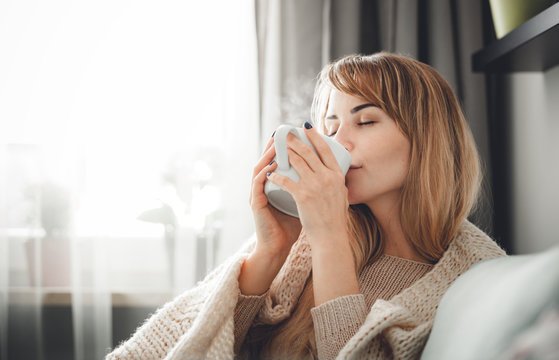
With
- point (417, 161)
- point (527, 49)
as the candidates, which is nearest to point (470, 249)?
point (417, 161)

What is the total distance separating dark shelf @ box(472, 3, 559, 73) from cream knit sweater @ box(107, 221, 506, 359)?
460mm

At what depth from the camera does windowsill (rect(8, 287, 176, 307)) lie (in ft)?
4.79

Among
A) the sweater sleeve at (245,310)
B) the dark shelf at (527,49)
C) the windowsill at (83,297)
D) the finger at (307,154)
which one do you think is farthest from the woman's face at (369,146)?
the windowsill at (83,297)

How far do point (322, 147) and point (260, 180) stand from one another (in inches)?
5.1

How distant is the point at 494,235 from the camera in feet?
5.02

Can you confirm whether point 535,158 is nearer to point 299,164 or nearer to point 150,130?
point 299,164

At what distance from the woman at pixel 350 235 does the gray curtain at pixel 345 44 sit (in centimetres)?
60

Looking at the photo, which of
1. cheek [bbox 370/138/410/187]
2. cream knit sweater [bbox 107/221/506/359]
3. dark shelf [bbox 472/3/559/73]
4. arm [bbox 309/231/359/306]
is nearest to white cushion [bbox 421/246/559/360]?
cream knit sweater [bbox 107/221/506/359]

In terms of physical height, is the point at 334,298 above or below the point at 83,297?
above

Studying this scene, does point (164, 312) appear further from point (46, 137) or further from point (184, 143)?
point (46, 137)

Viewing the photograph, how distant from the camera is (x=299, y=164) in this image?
0.70 metres

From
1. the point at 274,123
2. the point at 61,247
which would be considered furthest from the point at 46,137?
the point at 274,123

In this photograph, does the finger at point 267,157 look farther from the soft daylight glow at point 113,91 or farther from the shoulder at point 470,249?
the soft daylight glow at point 113,91

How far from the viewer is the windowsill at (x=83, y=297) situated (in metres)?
1.46
